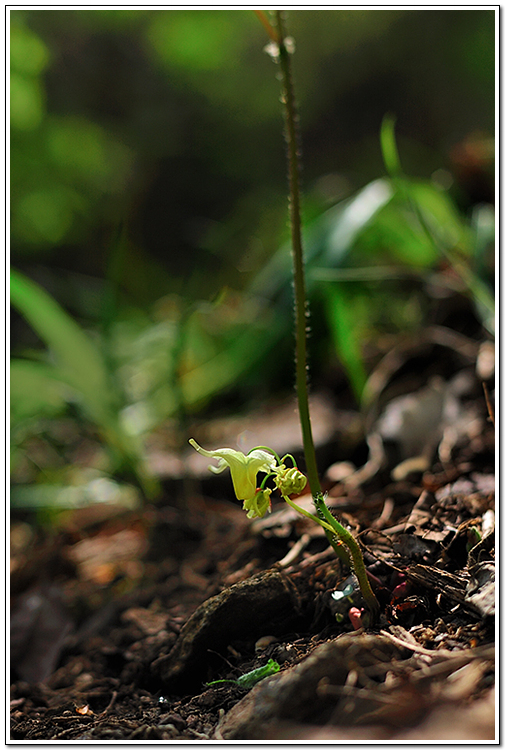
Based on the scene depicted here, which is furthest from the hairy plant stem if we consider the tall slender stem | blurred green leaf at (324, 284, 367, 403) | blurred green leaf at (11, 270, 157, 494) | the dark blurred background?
the dark blurred background

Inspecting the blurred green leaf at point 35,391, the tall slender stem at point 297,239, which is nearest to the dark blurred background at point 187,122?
the blurred green leaf at point 35,391

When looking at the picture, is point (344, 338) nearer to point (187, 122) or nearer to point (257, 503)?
point (257, 503)

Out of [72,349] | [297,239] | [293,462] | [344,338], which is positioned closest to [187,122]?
[72,349]

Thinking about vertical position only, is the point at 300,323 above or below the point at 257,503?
above

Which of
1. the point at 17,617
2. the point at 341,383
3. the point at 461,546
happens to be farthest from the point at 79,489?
the point at 461,546

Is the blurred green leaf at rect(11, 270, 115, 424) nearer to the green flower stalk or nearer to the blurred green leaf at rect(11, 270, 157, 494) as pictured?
the blurred green leaf at rect(11, 270, 157, 494)

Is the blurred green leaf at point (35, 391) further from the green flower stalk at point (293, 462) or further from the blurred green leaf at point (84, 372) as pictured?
the green flower stalk at point (293, 462)

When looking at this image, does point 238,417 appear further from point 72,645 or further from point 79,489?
point 72,645

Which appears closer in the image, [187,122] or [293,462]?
[293,462]
